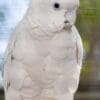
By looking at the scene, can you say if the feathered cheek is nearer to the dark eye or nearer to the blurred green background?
the dark eye

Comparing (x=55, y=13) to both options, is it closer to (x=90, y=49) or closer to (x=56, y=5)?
(x=56, y=5)

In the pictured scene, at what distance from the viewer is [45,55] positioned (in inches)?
24.5

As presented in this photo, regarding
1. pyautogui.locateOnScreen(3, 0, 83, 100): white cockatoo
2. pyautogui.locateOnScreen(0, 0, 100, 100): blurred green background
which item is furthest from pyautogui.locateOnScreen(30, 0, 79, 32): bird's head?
pyautogui.locateOnScreen(0, 0, 100, 100): blurred green background

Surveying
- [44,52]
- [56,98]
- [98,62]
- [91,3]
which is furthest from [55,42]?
[98,62]

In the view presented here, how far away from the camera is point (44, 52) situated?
0.62m

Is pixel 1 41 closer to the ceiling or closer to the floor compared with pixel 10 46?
closer to the floor

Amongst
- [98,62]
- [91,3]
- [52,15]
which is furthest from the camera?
[98,62]

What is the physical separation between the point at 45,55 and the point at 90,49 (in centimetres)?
59

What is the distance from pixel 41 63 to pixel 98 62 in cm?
74

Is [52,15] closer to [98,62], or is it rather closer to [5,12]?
[5,12]

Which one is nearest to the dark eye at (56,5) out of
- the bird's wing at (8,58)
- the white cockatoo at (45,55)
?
the white cockatoo at (45,55)

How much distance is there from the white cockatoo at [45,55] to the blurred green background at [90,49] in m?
0.49

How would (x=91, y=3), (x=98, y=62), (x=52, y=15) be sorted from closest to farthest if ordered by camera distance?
(x=52, y=15)
(x=91, y=3)
(x=98, y=62)

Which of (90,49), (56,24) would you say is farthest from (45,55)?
(90,49)
